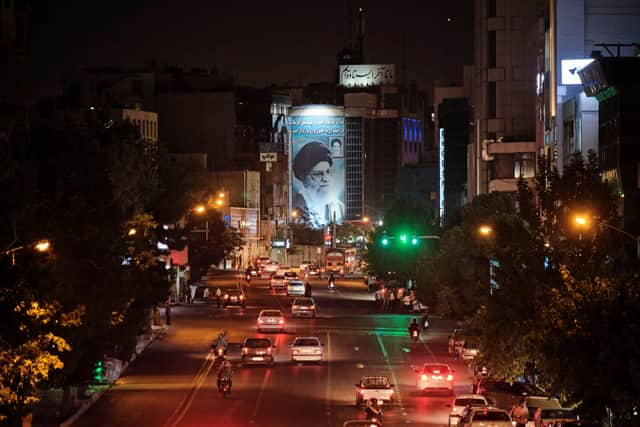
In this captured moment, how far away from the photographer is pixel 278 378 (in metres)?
57.6

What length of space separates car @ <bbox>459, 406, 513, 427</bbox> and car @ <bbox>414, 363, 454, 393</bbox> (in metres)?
12.1

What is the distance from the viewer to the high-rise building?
415 ft

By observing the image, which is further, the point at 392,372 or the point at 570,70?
the point at 570,70

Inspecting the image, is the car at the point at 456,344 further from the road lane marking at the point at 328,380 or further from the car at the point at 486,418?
the car at the point at 486,418

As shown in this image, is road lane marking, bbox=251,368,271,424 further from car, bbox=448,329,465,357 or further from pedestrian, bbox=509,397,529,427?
car, bbox=448,329,465,357

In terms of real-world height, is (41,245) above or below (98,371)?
above

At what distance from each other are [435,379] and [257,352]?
11.7 meters

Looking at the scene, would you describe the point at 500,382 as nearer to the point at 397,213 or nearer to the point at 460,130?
the point at 397,213

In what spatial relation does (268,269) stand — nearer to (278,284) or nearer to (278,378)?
(278,284)

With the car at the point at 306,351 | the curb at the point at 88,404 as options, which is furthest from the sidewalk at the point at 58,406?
the car at the point at 306,351

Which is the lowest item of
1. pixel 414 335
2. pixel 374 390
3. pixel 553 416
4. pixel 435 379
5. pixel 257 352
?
pixel 414 335

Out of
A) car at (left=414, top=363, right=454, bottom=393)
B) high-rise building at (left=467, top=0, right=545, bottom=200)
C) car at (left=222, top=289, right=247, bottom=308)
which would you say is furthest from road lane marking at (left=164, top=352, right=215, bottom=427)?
high-rise building at (left=467, top=0, right=545, bottom=200)

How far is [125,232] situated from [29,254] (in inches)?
988

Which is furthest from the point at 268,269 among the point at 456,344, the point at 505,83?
the point at 456,344
